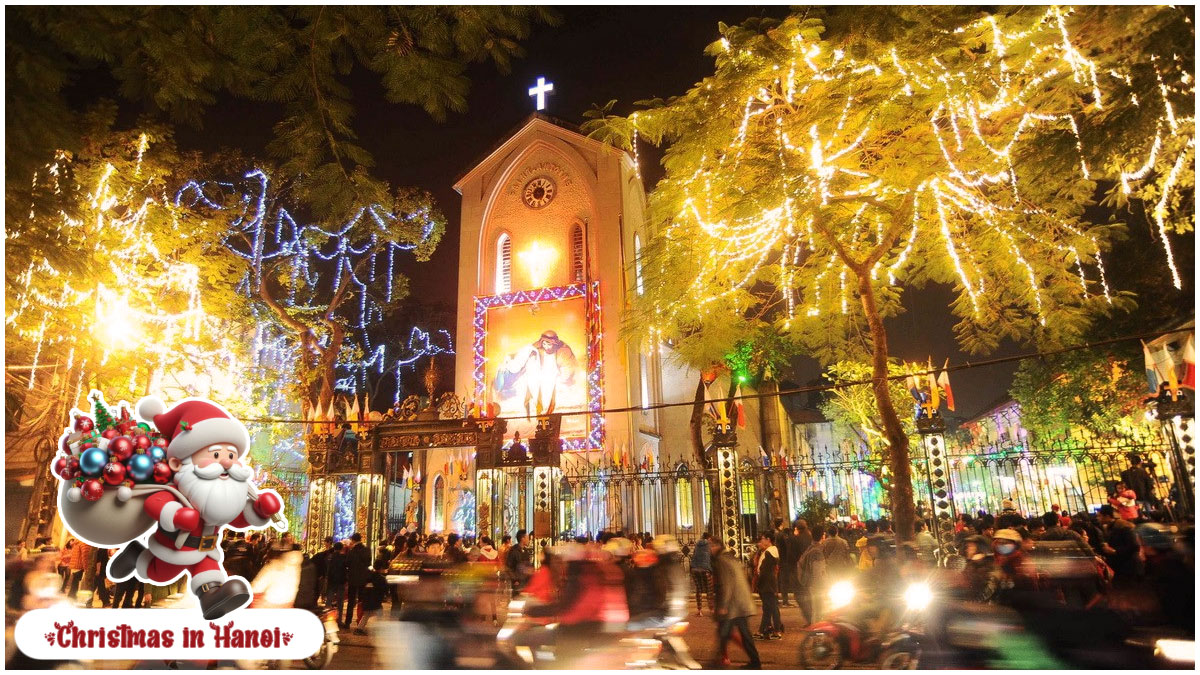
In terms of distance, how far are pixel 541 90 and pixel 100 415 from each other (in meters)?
21.0

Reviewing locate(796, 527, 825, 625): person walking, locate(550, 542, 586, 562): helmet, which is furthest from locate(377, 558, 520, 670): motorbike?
locate(796, 527, 825, 625): person walking

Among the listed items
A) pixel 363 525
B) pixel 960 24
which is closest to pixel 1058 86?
pixel 960 24

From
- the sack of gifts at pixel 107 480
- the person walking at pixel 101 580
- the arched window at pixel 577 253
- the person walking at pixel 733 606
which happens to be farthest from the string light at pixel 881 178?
the arched window at pixel 577 253

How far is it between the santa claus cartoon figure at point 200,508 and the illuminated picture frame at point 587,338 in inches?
572

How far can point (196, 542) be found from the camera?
5.87m

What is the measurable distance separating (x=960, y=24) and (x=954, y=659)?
7.77 meters

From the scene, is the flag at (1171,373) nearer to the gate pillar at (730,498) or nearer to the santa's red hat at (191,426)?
the gate pillar at (730,498)

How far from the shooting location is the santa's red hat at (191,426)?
5.85m

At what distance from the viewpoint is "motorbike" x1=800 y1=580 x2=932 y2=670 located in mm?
6988

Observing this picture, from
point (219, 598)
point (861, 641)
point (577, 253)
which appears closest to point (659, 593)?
point (861, 641)

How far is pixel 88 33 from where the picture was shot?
490 cm

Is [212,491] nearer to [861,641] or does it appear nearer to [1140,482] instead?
[861,641]

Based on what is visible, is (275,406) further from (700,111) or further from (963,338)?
(963,338)

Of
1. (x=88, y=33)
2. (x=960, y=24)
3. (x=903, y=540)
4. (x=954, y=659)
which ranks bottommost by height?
(x=954, y=659)
